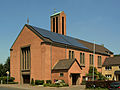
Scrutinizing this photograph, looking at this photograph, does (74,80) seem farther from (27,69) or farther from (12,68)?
(12,68)

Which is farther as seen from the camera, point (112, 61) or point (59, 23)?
point (59, 23)

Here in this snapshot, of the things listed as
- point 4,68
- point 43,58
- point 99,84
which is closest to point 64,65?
point 43,58

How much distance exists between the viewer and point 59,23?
2442 inches

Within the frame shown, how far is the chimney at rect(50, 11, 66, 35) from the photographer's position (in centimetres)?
6185

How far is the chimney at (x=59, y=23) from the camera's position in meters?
61.9

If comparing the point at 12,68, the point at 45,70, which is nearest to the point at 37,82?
the point at 45,70

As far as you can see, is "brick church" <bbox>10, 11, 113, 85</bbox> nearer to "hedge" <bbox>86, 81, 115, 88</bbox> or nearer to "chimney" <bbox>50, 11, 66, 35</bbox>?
"hedge" <bbox>86, 81, 115, 88</bbox>

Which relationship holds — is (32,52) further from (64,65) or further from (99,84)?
(99,84)

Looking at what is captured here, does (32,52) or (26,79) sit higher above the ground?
(32,52)

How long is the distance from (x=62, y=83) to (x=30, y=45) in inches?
494

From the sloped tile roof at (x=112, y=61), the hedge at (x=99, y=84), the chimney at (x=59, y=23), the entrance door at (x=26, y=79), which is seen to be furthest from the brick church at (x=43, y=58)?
the chimney at (x=59, y=23)

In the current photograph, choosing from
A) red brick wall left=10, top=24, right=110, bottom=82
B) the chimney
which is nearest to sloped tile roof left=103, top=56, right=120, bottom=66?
red brick wall left=10, top=24, right=110, bottom=82

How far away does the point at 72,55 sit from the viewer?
47.3 meters

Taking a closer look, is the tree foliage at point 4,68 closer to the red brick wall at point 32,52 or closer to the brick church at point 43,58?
the brick church at point 43,58
